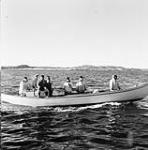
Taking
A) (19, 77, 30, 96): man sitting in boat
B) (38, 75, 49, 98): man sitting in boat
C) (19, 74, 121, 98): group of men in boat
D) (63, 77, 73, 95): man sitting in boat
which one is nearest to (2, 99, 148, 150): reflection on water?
(38, 75, 49, 98): man sitting in boat

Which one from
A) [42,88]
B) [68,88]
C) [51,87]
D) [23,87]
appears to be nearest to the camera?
[42,88]

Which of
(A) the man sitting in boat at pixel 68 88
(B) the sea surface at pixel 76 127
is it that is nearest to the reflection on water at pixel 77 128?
(B) the sea surface at pixel 76 127

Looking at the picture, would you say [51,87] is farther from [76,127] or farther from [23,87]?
[76,127]

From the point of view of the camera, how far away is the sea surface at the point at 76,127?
10469mm

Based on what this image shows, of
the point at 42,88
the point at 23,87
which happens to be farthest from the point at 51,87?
the point at 23,87

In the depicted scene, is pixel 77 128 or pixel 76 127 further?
pixel 76 127

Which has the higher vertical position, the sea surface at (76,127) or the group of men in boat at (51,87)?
the group of men in boat at (51,87)

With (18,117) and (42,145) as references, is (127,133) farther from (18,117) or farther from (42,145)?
(18,117)

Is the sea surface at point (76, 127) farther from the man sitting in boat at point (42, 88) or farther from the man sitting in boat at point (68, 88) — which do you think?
the man sitting in boat at point (68, 88)

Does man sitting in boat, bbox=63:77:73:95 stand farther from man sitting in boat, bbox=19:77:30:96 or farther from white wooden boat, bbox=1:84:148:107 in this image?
man sitting in boat, bbox=19:77:30:96

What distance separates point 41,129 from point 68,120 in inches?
90.4

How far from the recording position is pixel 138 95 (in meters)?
18.8

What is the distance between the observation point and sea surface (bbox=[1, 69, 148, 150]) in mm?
10469

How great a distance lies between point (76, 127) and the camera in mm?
13258
